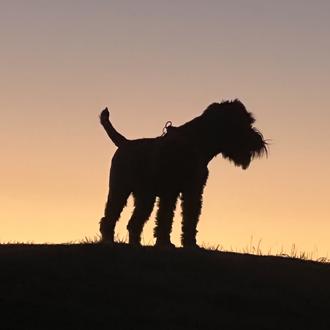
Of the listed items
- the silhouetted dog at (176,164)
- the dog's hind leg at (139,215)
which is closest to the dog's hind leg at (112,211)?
the silhouetted dog at (176,164)

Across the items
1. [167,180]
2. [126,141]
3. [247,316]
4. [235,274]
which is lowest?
[247,316]

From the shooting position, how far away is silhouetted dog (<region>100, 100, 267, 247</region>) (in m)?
13.5

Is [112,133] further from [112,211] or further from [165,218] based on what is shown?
[165,218]

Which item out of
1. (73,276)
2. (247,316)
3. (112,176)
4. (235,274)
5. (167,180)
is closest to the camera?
(247,316)

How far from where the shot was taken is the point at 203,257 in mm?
11625

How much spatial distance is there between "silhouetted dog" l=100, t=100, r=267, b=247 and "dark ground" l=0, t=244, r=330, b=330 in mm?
1685

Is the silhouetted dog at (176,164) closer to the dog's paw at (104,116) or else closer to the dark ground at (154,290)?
the dog's paw at (104,116)

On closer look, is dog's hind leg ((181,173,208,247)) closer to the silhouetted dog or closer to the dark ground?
the silhouetted dog

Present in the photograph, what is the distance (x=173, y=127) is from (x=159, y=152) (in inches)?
26.4

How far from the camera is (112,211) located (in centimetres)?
1447

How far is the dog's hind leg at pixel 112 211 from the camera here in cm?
1434

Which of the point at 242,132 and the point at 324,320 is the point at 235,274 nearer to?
the point at 324,320

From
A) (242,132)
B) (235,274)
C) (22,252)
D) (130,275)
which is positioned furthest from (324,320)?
(242,132)

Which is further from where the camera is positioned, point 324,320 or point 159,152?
point 159,152
